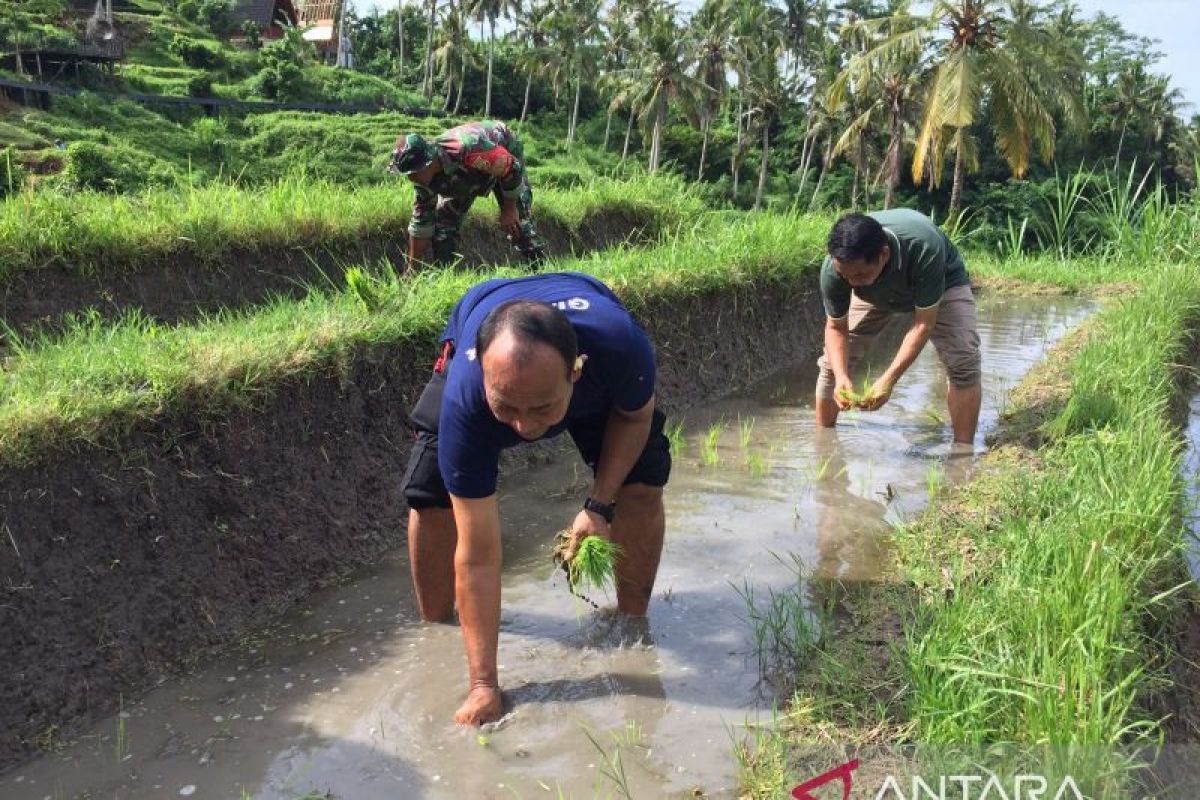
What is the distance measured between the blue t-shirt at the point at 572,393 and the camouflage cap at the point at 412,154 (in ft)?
10.4

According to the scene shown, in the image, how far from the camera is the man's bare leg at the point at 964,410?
4.91 metres

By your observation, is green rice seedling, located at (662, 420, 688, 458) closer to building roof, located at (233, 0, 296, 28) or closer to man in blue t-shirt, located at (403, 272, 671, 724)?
man in blue t-shirt, located at (403, 272, 671, 724)

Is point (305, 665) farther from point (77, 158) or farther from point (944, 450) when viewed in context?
point (77, 158)

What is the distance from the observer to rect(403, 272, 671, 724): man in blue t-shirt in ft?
6.88

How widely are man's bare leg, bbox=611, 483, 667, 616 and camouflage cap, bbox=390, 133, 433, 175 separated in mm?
3297

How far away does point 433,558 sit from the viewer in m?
3.02

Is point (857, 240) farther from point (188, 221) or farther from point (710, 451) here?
point (188, 221)

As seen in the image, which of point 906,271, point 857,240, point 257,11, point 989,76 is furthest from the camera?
point 257,11

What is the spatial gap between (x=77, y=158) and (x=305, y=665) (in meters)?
19.5

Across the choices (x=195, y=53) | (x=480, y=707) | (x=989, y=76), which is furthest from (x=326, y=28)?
(x=480, y=707)

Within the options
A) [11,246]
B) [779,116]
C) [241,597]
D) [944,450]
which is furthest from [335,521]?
[779,116]

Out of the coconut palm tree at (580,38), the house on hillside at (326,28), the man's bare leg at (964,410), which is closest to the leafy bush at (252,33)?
the house on hillside at (326,28)

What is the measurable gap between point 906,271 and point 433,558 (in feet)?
8.94

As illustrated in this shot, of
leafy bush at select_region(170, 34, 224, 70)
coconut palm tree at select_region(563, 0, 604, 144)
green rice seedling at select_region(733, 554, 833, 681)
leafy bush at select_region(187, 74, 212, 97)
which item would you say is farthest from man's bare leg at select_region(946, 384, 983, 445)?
leafy bush at select_region(170, 34, 224, 70)
